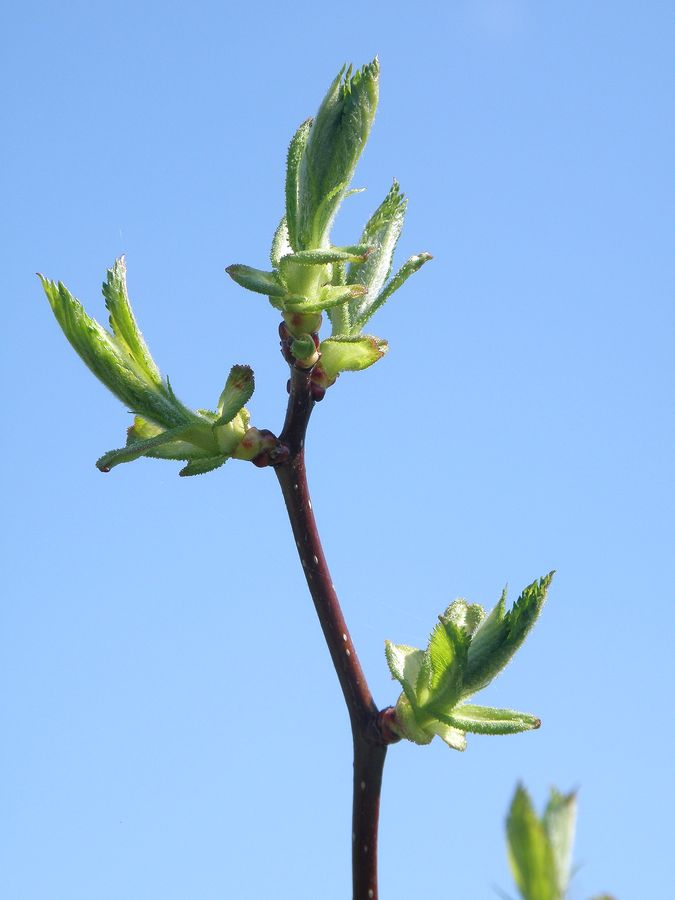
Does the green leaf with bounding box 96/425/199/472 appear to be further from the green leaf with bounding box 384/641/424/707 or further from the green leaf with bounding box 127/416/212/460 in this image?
the green leaf with bounding box 384/641/424/707

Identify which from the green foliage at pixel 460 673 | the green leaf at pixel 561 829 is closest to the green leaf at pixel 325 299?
the green foliage at pixel 460 673

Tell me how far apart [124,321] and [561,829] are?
111cm

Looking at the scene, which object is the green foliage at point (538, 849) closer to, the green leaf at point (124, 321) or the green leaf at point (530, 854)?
the green leaf at point (530, 854)

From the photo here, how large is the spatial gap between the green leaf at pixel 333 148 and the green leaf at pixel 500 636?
571 millimetres

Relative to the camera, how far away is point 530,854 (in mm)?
625

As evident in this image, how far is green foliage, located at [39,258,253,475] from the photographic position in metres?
1.54

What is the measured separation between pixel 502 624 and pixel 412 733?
205mm

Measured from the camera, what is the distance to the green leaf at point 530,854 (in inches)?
24.4

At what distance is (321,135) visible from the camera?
5.02 ft

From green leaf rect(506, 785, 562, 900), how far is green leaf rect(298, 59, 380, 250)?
1.07 meters

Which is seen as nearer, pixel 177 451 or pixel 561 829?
pixel 561 829

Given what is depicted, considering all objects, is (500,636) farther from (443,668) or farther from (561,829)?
(561,829)

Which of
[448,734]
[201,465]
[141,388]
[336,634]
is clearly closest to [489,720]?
[448,734]

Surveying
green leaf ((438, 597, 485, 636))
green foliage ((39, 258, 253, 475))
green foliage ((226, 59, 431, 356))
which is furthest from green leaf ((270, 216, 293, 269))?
green leaf ((438, 597, 485, 636))
